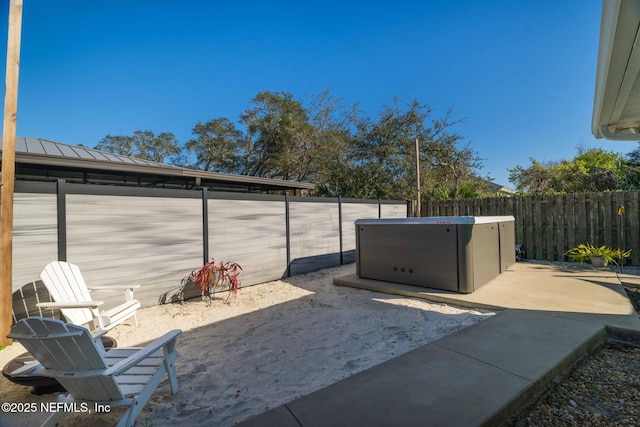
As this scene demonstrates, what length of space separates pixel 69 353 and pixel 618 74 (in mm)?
4519

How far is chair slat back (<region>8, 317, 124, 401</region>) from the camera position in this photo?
143 centimetres

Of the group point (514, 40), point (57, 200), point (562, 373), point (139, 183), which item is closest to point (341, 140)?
point (514, 40)

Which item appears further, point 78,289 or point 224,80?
point 224,80

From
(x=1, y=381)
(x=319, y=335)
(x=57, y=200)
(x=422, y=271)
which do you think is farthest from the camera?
(x=422, y=271)

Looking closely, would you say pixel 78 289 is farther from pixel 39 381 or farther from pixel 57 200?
pixel 39 381

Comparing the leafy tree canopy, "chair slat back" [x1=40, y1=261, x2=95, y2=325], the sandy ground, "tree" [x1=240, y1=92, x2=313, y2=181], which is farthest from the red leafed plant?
"tree" [x1=240, y1=92, x2=313, y2=181]

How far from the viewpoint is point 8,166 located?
2.82m

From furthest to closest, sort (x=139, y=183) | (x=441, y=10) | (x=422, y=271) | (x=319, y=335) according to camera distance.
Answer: (x=441, y=10), (x=139, y=183), (x=422, y=271), (x=319, y=335)

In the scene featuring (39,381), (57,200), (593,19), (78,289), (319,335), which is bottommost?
(319,335)

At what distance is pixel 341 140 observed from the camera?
44.9ft

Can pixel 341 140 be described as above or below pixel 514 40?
below

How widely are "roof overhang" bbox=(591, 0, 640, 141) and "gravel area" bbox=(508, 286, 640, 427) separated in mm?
2443

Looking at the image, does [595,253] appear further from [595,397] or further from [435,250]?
[595,397]

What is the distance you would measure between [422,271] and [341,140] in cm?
1033
